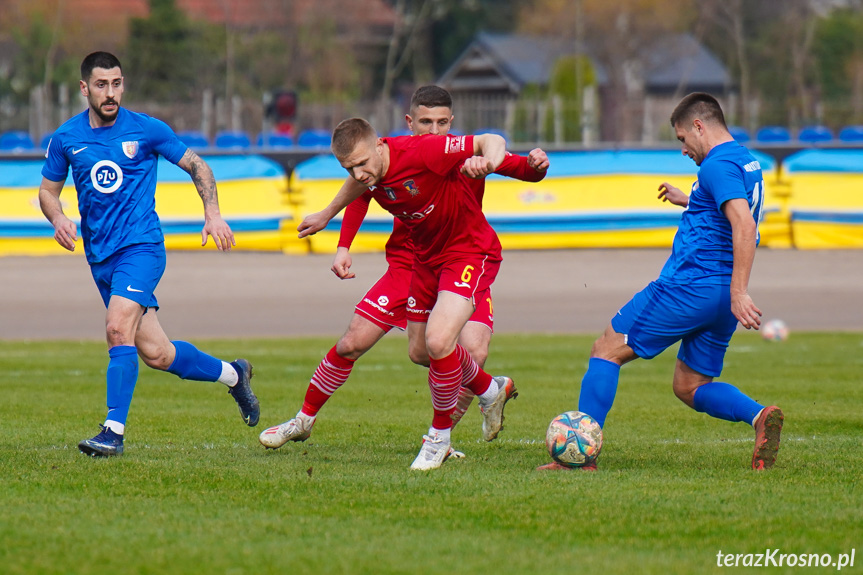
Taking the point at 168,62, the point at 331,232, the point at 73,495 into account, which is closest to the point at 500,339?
the point at 331,232

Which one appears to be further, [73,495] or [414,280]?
[414,280]

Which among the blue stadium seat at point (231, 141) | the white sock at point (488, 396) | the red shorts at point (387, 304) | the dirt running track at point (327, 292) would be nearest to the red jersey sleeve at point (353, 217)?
the red shorts at point (387, 304)

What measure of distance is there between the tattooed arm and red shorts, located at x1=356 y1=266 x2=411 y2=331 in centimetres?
85

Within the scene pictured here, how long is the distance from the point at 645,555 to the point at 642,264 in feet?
49.0

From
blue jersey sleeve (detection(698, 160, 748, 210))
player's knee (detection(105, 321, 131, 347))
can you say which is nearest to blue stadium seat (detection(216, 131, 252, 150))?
player's knee (detection(105, 321, 131, 347))

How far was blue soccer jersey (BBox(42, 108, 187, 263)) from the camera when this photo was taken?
6.91 m

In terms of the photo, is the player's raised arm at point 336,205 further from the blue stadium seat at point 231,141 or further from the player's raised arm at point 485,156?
the blue stadium seat at point 231,141

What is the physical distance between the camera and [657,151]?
20.8 m

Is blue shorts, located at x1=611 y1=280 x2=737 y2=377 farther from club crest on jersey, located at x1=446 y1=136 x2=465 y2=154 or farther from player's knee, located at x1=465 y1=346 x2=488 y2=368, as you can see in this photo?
player's knee, located at x1=465 y1=346 x2=488 y2=368

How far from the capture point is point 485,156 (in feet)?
19.9

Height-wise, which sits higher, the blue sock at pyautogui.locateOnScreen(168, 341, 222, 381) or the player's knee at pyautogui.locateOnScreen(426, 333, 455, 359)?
the player's knee at pyautogui.locateOnScreen(426, 333, 455, 359)

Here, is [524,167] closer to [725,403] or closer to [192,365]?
[725,403]

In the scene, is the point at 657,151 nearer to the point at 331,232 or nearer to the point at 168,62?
the point at 331,232

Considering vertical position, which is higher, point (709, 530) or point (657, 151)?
point (709, 530)
